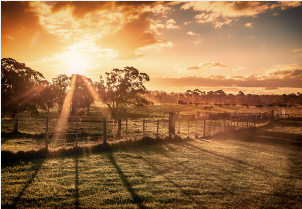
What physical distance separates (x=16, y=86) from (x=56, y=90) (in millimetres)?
5910

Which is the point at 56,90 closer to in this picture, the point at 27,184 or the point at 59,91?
the point at 27,184

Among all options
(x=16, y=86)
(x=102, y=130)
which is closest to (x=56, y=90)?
(x=16, y=86)

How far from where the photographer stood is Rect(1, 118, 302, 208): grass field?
20.7 ft

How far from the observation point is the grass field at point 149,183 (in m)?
6.31

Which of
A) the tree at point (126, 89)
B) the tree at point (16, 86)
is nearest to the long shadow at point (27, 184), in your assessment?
the tree at point (16, 86)

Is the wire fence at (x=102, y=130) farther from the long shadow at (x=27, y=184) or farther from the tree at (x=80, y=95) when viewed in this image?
the tree at (x=80, y=95)

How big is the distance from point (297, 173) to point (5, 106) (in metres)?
14.2

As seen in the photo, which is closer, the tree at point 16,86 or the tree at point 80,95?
the tree at point 16,86

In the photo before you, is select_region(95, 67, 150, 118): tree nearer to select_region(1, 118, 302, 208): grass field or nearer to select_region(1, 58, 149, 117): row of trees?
select_region(1, 58, 149, 117): row of trees

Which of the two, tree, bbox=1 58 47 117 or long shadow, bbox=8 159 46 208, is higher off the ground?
tree, bbox=1 58 47 117

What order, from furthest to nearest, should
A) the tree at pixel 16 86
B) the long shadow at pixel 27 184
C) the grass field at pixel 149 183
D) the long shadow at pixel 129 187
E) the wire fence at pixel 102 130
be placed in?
1. the wire fence at pixel 102 130
2. the tree at pixel 16 86
3. the grass field at pixel 149 183
4. the long shadow at pixel 129 187
5. the long shadow at pixel 27 184

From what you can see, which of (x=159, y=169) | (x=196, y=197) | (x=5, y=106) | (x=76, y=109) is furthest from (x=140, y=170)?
(x=76, y=109)

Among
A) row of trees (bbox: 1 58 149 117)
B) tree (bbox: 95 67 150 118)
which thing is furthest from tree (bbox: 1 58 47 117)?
tree (bbox: 95 67 150 118)

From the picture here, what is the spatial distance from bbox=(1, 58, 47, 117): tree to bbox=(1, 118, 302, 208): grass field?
2.81 metres
